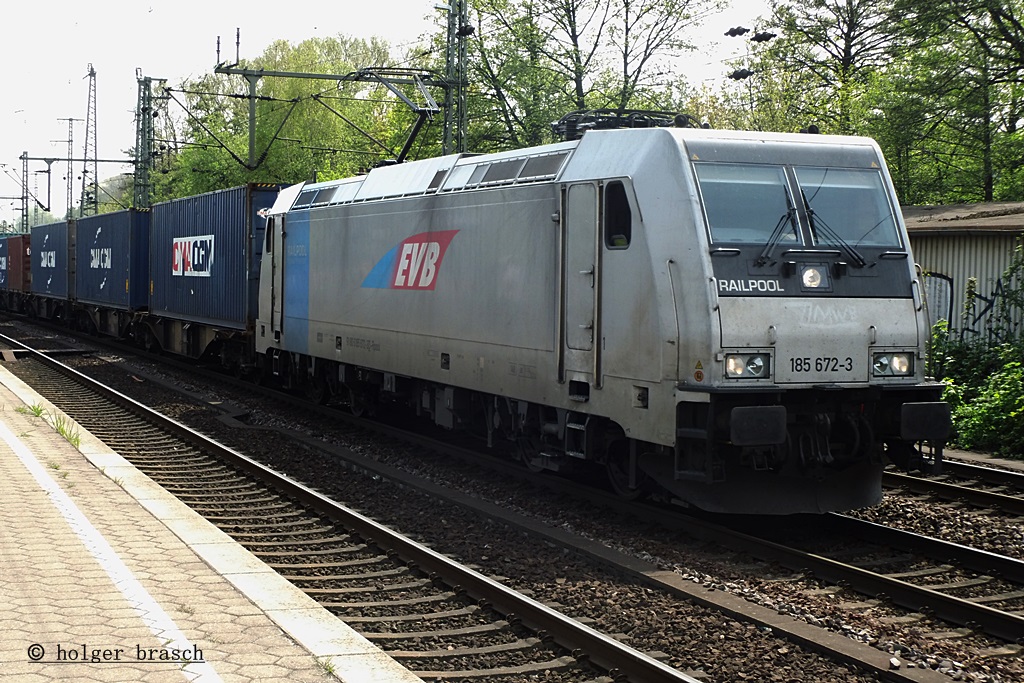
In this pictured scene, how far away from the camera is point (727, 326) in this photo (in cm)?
818

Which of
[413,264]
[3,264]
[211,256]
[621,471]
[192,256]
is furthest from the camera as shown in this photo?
[3,264]

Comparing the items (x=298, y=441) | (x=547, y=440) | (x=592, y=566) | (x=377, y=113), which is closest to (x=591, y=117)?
(x=547, y=440)

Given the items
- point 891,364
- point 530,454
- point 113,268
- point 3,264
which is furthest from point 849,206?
point 3,264

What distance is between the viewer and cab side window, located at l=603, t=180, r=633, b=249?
356 inches

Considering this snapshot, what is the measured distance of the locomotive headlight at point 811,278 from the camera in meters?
8.57

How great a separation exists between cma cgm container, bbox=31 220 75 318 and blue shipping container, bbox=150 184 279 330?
9.32m

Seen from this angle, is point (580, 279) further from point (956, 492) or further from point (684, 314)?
point (956, 492)

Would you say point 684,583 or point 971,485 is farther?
point 971,485

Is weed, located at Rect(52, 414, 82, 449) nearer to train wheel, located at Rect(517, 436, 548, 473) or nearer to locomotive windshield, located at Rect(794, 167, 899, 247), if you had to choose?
train wheel, located at Rect(517, 436, 548, 473)

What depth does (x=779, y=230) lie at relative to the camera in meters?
8.70

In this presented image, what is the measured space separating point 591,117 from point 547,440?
307 cm

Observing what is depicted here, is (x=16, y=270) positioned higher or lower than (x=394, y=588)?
higher

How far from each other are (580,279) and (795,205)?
1.87 m

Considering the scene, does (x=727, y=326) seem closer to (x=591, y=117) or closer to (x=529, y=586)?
(x=529, y=586)
